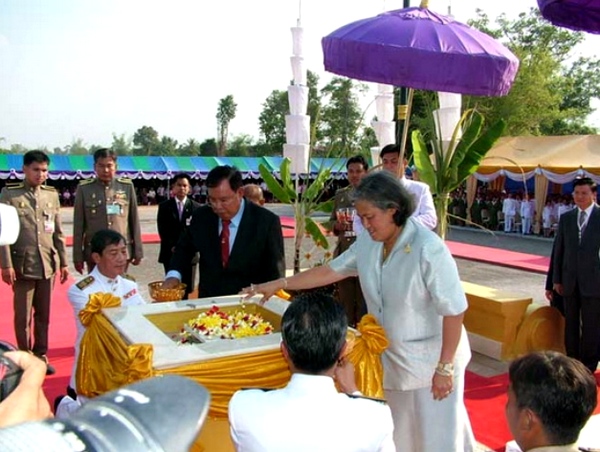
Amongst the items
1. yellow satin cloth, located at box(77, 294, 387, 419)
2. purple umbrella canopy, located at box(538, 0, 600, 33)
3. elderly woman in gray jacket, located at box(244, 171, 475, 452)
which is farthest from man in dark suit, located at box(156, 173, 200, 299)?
purple umbrella canopy, located at box(538, 0, 600, 33)

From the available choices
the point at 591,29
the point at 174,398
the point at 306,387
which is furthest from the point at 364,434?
the point at 591,29

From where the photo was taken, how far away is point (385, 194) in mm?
2279

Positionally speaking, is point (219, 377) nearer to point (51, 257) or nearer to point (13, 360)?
point (13, 360)

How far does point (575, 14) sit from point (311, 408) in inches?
80.5

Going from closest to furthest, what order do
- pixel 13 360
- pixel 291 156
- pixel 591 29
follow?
pixel 13 360 → pixel 591 29 → pixel 291 156

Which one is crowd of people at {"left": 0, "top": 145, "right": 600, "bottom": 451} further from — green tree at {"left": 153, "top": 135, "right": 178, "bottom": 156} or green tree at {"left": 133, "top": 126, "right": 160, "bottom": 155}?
green tree at {"left": 133, "top": 126, "right": 160, "bottom": 155}

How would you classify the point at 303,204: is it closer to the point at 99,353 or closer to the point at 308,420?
the point at 99,353

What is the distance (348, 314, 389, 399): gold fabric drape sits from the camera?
229 cm

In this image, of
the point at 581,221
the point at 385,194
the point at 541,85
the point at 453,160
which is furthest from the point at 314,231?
the point at 541,85

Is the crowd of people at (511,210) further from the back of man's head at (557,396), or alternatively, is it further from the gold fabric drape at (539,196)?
the back of man's head at (557,396)

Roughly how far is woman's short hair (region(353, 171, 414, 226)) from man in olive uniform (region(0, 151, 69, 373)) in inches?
127

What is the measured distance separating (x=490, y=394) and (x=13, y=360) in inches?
158

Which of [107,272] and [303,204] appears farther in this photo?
[303,204]

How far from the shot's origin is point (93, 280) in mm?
3123
